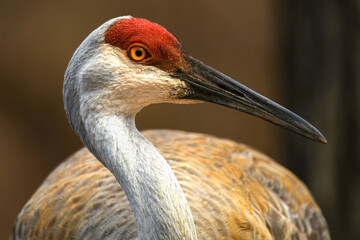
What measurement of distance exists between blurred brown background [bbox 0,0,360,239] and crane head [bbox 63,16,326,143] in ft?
7.36

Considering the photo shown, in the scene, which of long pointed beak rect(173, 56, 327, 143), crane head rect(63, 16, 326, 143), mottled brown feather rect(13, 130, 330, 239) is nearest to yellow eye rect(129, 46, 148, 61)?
crane head rect(63, 16, 326, 143)

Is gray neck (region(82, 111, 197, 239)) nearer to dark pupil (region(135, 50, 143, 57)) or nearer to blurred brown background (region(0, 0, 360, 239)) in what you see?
dark pupil (region(135, 50, 143, 57))

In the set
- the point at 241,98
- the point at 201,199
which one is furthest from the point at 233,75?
the point at 241,98

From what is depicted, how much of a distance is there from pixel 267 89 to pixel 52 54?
2085mm

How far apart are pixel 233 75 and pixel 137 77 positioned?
357 centimetres

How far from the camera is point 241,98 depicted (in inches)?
90.4

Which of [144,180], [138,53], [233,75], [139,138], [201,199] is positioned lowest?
[201,199]

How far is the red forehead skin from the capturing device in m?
2.20

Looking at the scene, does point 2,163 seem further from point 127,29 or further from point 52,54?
point 127,29

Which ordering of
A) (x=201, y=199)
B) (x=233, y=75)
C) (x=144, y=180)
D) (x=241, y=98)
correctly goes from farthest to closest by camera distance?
(x=233, y=75) → (x=201, y=199) → (x=241, y=98) → (x=144, y=180)

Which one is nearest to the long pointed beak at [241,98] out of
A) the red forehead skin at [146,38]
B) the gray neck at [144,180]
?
the red forehead skin at [146,38]

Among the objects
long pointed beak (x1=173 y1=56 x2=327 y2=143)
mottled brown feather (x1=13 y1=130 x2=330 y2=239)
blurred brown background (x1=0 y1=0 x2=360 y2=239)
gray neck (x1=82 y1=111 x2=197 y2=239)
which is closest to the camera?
gray neck (x1=82 y1=111 x2=197 y2=239)

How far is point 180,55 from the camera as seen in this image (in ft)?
7.43

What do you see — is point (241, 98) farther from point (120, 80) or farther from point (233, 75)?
point (233, 75)
